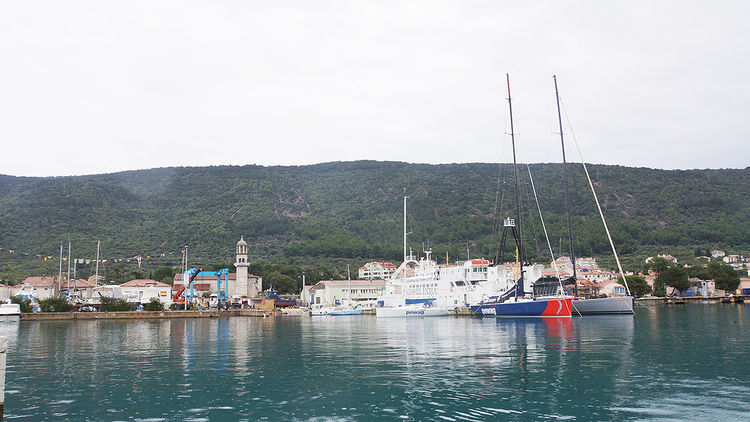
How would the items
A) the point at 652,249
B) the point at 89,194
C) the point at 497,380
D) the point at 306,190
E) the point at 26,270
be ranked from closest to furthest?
the point at 497,380
the point at 26,270
the point at 652,249
the point at 89,194
the point at 306,190

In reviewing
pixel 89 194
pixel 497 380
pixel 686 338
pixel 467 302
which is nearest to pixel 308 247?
pixel 89 194

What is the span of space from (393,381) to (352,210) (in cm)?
14563

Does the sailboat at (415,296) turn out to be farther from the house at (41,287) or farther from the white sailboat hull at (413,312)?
the house at (41,287)

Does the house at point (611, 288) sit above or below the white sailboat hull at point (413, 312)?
above

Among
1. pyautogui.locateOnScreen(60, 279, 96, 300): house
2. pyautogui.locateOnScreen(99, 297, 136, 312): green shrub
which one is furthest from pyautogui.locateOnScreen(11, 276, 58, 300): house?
pyautogui.locateOnScreen(99, 297, 136, 312): green shrub

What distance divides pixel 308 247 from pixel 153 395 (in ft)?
426

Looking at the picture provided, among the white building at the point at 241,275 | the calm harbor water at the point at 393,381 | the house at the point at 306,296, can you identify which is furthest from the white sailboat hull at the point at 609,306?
the white building at the point at 241,275

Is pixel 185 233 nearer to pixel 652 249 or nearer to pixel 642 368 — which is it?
pixel 652 249

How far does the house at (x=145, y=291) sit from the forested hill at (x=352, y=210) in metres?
24.7

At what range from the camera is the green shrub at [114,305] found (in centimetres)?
7119

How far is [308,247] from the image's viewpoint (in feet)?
473

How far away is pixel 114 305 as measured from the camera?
71.6 meters

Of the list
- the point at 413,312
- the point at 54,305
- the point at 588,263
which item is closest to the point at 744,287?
the point at 588,263

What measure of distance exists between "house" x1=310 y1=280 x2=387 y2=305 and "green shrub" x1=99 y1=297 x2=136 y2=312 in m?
33.4
